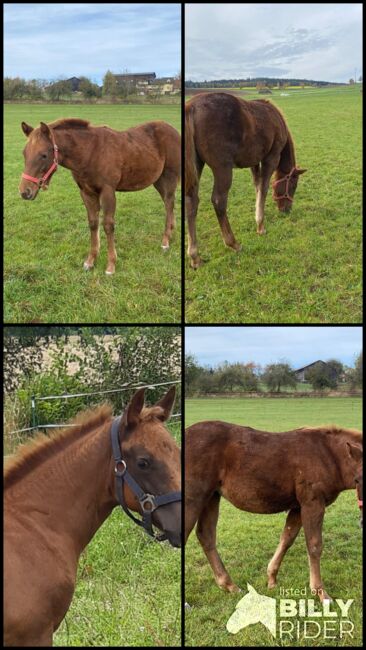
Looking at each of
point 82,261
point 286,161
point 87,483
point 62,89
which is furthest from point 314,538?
point 62,89

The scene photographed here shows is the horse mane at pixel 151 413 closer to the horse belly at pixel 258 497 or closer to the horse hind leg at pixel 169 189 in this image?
the horse belly at pixel 258 497

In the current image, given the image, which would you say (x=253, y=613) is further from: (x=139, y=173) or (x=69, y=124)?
(x=69, y=124)

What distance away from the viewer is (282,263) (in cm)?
418

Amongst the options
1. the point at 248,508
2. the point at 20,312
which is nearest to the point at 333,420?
the point at 248,508

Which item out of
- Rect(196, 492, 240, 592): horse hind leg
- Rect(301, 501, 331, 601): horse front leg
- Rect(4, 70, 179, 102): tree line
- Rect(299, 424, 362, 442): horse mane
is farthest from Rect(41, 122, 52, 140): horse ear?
Rect(301, 501, 331, 601): horse front leg

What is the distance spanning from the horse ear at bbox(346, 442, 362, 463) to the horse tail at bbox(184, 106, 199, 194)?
1992 mm

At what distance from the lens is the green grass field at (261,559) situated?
321 centimetres

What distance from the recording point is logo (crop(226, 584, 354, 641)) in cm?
319

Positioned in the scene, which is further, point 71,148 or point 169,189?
point 169,189

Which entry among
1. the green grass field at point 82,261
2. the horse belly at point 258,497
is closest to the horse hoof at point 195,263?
the green grass field at point 82,261

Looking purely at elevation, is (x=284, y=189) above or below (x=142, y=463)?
above

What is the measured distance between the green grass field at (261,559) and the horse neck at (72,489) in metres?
1.07

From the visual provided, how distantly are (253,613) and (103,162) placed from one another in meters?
3.18

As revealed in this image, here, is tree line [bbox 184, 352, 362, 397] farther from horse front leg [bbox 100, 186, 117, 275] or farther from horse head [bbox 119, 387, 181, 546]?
horse front leg [bbox 100, 186, 117, 275]
